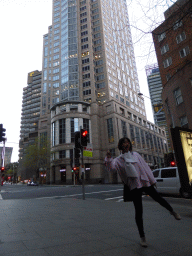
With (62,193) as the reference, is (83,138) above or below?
above

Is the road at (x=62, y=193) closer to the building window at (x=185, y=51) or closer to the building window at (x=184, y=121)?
the building window at (x=184, y=121)

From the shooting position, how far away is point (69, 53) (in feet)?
219

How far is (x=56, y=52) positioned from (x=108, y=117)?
137ft

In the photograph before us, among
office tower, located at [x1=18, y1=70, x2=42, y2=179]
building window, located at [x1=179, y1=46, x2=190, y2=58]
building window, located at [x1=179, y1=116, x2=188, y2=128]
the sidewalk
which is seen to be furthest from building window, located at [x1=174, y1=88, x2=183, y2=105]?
office tower, located at [x1=18, y1=70, x2=42, y2=179]

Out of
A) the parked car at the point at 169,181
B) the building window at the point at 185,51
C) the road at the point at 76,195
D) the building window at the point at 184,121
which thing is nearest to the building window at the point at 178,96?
the building window at the point at 184,121

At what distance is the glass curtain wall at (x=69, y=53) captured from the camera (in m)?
63.0

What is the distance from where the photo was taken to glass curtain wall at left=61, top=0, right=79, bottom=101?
6303cm

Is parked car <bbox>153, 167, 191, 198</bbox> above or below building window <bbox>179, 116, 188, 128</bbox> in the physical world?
below

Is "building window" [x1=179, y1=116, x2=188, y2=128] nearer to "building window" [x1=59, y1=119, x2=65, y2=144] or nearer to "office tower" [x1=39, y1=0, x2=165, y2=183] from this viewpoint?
"office tower" [x1=39, y1=0, x2=165, y2=183]

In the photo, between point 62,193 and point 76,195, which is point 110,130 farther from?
point 76,195

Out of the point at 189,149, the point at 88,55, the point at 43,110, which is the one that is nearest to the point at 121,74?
the point at 88,55

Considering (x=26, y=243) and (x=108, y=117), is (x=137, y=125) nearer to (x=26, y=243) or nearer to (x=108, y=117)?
(x=108, y=117)

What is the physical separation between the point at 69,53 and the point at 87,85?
50.6 ft

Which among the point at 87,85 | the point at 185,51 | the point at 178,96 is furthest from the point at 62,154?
the point at 185,51
